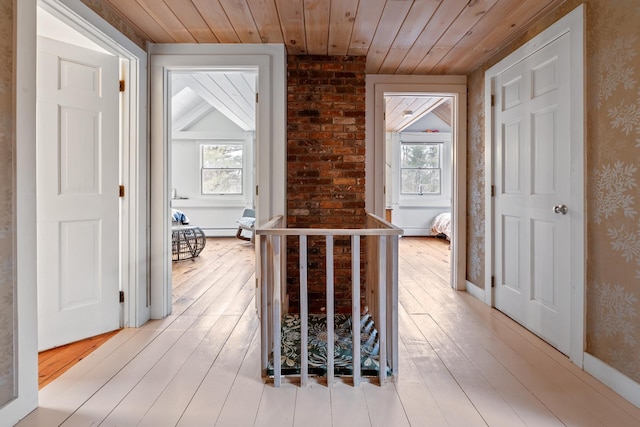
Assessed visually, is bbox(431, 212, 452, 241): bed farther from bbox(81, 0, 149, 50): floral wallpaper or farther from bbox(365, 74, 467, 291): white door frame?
bbox(81, 0, 149, 50): floral wallpaper

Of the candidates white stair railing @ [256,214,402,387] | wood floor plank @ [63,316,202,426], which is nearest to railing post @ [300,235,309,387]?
white stair railing @ [256,214,402,387]

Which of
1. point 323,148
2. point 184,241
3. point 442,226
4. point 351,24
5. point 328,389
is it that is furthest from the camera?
point 442,226

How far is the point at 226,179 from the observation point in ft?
24.6

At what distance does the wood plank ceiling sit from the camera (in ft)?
7.30

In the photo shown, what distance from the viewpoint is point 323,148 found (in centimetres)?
310

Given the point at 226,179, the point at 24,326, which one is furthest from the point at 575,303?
the point at 226,179

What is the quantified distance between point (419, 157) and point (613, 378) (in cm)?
634

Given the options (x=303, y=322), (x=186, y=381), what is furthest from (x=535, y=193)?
(x=186, y=381)

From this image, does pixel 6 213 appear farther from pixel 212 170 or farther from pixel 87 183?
pixel 212 170

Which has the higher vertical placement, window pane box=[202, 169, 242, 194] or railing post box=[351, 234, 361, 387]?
window pane box=[202, 169, 242, 194]

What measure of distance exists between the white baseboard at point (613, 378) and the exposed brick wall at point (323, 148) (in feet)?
5.45

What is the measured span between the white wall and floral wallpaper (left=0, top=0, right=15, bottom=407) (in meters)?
5.85

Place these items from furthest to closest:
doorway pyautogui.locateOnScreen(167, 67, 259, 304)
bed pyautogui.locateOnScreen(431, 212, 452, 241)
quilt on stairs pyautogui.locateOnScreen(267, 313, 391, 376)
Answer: doorway pyautogui.locateOnScreen(167, 67, 259, 304) < bed pyautogui.locateOnScreen(431, 212, 452, 241) < quilt on stairs pyautogui.locateOnScreen(267, 313, 391, 376)

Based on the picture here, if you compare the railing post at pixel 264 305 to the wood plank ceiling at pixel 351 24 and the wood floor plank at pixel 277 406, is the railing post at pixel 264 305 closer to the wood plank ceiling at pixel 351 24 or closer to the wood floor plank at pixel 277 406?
the wood floor plank at pixel 277 406
